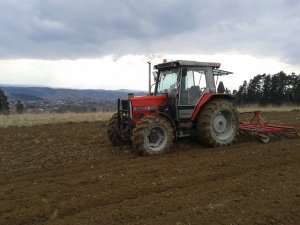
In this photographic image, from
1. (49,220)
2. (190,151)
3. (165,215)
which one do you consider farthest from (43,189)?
(190,151)

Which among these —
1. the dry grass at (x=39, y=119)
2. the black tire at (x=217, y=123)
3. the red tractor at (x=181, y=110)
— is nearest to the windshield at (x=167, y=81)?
the red tractor at (x=181, y=110)

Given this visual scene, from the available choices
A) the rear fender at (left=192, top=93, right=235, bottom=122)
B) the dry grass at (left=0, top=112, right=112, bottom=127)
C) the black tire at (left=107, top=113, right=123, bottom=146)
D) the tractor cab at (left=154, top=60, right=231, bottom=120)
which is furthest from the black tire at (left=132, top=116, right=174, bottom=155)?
the dry grass at (left=0, top=112, right=112, bottom=127)

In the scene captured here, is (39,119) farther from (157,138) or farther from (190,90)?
(157,138)

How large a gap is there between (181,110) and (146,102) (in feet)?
3.06

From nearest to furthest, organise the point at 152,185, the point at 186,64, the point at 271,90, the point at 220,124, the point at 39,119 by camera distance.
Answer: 1. the point at 152,185
2. the point at 186,64
3. the point at 220,124
4. the point at 39,119
5. the point at 271,90

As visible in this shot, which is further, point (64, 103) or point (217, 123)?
point (64, 103)

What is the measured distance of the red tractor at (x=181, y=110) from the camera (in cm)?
1044

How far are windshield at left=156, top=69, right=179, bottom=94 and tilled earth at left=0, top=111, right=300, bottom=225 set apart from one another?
1.46 metres

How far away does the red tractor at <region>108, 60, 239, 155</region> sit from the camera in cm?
1044

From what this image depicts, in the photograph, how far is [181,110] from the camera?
11.0 metres

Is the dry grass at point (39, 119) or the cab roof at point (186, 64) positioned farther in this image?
the dry grass at point (39, 119)

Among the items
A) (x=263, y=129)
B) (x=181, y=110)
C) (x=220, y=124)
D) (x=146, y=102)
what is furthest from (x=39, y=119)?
(x=263, y=129)

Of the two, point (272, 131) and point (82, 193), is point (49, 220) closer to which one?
point (82, 193)

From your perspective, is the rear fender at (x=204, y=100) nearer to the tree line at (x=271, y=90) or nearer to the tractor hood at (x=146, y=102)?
the tractor hood at (x=146, y=102)
